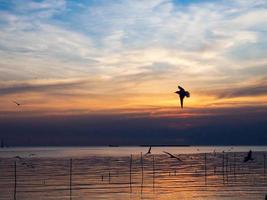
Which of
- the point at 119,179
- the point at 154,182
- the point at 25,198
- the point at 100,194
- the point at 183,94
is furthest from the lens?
the point at 119,179

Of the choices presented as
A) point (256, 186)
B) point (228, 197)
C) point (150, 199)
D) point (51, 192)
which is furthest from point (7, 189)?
point (256, 186)

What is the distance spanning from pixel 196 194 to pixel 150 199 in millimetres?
6361

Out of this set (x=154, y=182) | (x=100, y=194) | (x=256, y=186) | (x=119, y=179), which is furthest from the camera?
(x=119, y=179)

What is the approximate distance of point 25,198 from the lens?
49.6 meters

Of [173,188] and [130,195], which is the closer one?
[130,195]

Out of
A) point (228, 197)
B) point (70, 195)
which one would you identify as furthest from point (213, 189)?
point (70, 195)

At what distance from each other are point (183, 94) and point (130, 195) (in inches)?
1263

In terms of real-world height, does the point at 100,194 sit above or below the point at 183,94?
below

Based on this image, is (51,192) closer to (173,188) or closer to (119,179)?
(173,188)

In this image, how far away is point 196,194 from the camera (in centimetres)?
5338

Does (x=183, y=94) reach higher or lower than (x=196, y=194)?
higher

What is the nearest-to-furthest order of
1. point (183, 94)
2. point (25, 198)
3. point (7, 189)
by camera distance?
point (183, 94) < point (25, 198) < point (7, 189)

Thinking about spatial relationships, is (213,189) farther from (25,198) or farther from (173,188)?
(25,198)

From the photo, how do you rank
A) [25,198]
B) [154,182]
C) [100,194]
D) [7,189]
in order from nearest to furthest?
[25,198] < [100,194] < [7,189] < [154,182]
